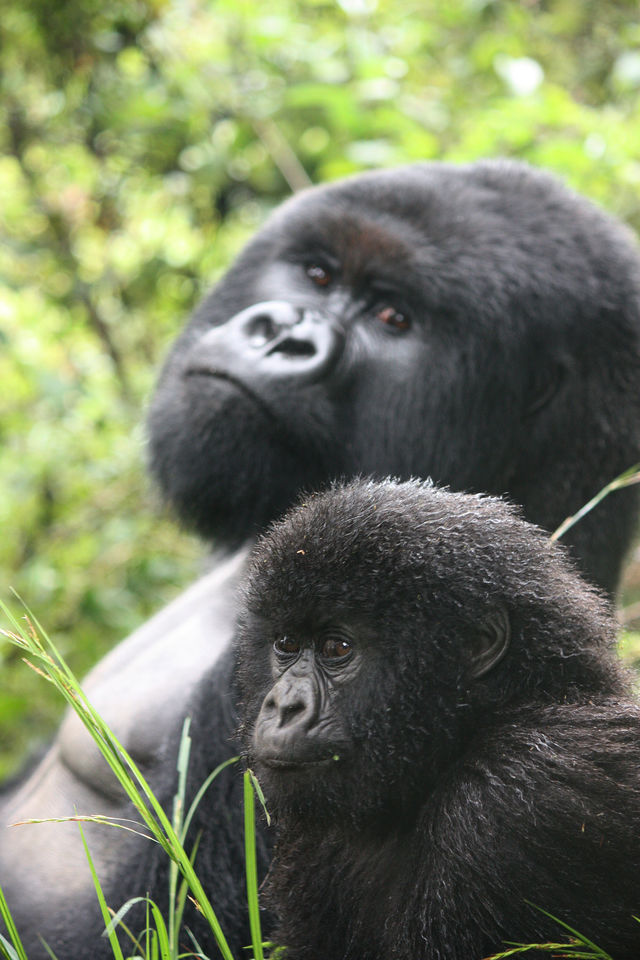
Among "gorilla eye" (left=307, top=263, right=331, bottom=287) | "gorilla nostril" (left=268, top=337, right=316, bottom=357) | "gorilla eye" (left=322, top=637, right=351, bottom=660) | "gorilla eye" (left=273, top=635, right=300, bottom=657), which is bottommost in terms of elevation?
"gorilla eye" (left=322, top=637, right=351, bottom=660)

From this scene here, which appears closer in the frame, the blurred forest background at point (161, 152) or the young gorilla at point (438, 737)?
the young gorilla at point (438, 737)

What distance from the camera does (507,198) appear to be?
238cm

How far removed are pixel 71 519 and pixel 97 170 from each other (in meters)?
1.61

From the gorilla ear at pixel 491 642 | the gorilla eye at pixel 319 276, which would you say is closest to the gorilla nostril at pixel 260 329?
the gorilla eye at pixel 319 276

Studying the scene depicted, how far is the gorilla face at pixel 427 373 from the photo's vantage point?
221 cm

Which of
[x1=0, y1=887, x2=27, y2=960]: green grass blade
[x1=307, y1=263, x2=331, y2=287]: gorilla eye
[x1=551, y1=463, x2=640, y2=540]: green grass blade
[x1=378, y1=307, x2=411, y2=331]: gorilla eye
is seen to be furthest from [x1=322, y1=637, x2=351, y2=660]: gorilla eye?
[x1=307, y1=263, x2=331, y2=287]: gorilla eye

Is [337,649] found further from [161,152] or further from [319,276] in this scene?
[161,152]

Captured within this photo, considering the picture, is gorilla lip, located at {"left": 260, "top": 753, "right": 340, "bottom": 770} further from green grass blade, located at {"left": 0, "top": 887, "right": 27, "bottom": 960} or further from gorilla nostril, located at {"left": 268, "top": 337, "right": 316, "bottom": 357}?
gorilla nostril, located at {"left": 268, "top": 337, "right": 316, "bottom": 357}

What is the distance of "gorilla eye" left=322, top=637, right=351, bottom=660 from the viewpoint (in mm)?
1515

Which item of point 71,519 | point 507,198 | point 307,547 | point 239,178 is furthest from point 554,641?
point 239,178

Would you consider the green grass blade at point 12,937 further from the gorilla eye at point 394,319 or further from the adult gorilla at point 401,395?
the gorilla eye at point 394,319

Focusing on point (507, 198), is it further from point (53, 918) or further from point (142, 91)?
point (142, 91)

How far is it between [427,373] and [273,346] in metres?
0.34

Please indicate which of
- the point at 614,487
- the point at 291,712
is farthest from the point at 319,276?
the point at 291,712
